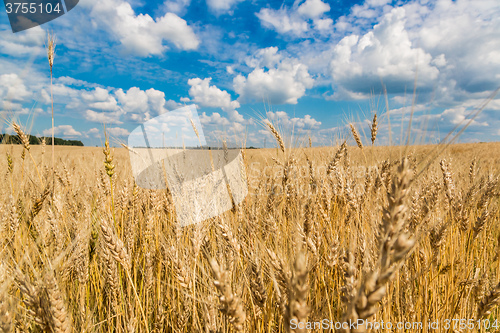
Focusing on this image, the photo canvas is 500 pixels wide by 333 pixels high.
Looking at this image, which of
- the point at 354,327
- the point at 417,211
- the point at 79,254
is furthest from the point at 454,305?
the point at 79,254

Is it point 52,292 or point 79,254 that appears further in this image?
point 79,254

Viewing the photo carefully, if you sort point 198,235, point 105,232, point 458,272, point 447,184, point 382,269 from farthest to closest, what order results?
point 447,184, point 458,272, point 198,235, point 105,232, point 382,269

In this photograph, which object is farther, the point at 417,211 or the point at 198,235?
the point at 417,211

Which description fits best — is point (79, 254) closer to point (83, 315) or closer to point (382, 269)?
point (83, 315)

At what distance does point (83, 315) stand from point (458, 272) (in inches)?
102

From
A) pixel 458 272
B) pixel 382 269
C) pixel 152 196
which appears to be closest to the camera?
pixel 382 269

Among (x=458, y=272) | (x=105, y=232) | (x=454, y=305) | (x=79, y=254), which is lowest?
(x=454, y=305)

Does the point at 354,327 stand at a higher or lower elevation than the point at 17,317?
higher

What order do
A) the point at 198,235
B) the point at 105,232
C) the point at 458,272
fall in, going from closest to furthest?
1. the point at 105,232
2. the point at 198,235
3. the point at 458,272

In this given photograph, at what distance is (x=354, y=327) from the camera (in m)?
0.54

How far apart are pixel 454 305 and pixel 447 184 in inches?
39.2

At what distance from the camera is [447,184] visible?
204cm

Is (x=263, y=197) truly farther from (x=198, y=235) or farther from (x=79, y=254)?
(x=79, y=254)

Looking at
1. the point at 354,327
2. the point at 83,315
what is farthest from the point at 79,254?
the point at 354,327
